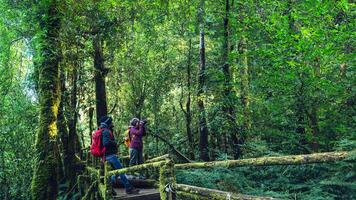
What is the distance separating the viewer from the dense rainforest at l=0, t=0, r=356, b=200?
1079 centimetres

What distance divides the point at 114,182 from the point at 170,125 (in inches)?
439

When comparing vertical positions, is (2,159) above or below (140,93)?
below

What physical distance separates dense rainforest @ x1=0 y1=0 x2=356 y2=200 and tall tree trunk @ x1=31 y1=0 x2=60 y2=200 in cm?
4

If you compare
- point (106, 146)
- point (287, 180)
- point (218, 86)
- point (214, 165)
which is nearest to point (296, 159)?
point (214, 165)

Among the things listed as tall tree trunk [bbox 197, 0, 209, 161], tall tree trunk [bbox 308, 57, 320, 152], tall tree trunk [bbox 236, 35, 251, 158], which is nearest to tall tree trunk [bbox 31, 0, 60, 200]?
tall tree trunk [bbox 197, 0, 209, 161]

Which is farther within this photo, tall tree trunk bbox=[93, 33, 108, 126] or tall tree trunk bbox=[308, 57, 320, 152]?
tall tree trunk bbox=[93, 33, 108, 126]

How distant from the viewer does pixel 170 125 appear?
2306cm

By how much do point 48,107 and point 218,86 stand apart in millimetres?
7764

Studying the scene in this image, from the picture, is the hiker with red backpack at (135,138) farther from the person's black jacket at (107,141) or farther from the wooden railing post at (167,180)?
→ the wooden railing post at (167,180)

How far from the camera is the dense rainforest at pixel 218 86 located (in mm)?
10789

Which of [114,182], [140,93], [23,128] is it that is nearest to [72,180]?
[114,182]

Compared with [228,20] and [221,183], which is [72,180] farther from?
[228,20]

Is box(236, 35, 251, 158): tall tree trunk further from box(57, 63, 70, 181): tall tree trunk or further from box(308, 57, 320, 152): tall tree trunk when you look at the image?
box(57, 63, 70, 181): tall tree trunk

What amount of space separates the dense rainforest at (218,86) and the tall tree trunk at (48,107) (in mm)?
40
